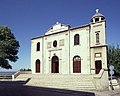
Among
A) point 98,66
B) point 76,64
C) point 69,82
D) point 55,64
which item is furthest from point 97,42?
point 55,64

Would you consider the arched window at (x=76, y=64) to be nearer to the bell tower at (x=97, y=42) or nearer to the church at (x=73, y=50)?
the church at (x=73, y=50)

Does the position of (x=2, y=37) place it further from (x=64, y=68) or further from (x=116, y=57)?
(x=116, y=57)

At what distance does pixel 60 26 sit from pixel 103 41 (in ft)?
28.1

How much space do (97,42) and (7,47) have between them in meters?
16.0

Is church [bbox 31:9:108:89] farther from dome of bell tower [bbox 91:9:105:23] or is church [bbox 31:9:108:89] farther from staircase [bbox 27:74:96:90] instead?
staircase [bbox 27:74:96:90]

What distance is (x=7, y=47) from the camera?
3281 cm

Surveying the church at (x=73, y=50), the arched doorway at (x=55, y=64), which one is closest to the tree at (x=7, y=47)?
the church at (x=73, y=50)

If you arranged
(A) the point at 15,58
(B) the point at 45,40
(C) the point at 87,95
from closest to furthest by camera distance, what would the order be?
(C) the point at 87,95
(B) the point at 45,40
(A) the point at 15,58

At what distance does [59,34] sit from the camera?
29562 millimetres

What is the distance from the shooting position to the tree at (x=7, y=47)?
32250mm

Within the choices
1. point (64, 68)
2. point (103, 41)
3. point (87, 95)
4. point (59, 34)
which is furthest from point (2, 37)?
point (87, 95)

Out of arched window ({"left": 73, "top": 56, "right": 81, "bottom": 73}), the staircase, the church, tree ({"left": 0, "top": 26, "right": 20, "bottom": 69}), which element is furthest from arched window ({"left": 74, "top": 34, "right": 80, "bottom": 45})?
tree ({"left": 0, "top": 26, "right": 20, "bottom": 69})

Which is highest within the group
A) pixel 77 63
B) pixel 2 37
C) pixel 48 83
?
pixel 2 37

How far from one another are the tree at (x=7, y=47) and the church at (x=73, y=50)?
3322mm
